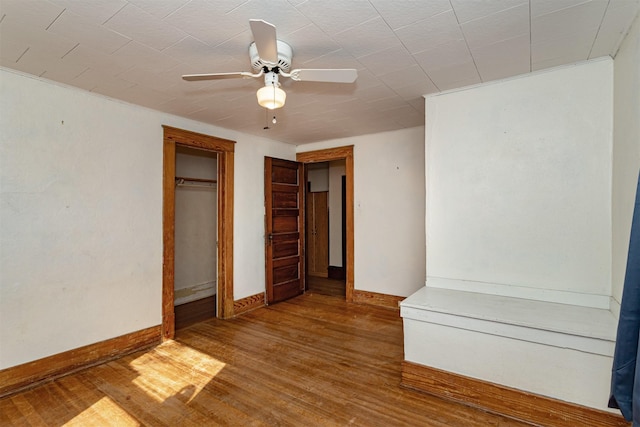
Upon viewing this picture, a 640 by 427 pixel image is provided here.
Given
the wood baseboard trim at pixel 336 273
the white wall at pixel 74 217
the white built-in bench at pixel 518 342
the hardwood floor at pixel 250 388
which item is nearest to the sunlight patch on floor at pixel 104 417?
the hardwood floor at pixel 250 388

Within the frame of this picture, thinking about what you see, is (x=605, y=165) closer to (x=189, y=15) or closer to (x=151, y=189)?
(x=189, y=15)

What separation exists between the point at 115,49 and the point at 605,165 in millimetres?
3666

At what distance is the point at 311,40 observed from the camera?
6.44 feet

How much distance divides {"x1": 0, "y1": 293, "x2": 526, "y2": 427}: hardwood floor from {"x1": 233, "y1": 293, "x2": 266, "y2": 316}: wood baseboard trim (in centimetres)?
61

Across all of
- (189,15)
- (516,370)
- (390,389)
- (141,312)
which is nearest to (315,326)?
(390,389)

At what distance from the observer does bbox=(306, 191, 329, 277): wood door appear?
6574mm

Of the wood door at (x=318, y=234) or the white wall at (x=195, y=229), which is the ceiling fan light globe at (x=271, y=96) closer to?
the white wall at (x=195, y=229)

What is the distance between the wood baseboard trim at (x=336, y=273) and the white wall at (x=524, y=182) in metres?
3.44

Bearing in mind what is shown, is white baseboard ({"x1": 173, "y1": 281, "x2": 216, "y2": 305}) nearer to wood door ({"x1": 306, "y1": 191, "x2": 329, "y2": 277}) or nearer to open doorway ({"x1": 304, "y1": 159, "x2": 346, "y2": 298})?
open doorway ({"x1": 304, "y1": 159, "x2": 346, "y2": 298})

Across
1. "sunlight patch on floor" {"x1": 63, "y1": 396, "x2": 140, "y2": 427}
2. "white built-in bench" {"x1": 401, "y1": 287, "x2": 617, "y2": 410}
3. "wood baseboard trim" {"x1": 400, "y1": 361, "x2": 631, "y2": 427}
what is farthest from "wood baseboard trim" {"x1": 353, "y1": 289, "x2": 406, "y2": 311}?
"sunlight patch on floor" {"x1": 63, "y1": 396, "x2": 140, "y2": 427}

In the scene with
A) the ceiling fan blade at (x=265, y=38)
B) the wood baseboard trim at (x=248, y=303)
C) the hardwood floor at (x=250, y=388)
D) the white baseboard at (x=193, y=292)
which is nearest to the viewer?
the ceiling fan blade at (x=265, y=38)

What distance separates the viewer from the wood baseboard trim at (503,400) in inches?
72.9

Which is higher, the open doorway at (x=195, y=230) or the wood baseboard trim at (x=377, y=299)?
the open doorway at (x=195, y=230)

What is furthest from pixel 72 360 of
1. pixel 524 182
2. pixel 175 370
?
pixel 524 182
